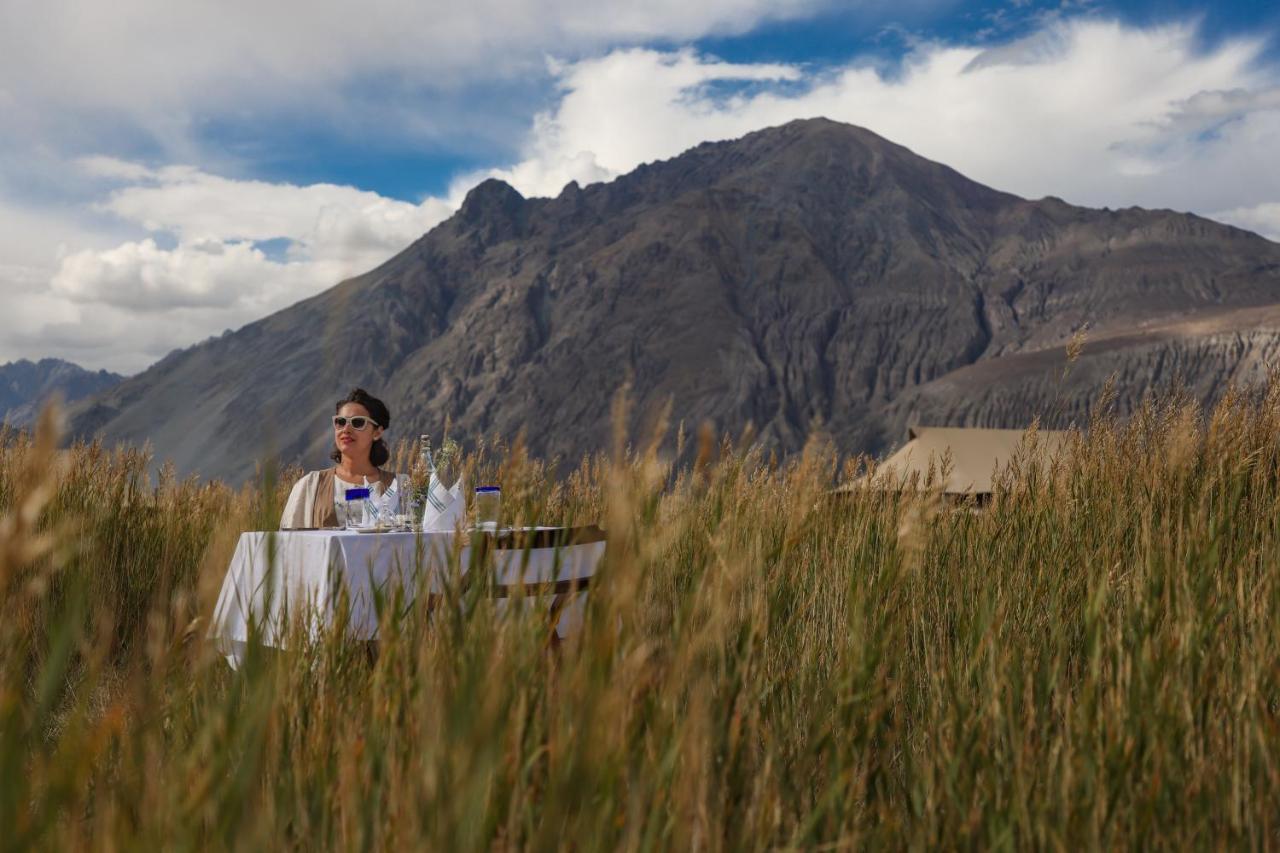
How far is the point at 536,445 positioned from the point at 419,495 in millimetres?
107549

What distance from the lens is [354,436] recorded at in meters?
4.14

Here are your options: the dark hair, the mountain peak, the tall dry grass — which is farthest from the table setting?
the mountain peak

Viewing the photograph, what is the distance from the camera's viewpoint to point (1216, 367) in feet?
264

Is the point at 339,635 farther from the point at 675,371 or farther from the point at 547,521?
the point at 675,371

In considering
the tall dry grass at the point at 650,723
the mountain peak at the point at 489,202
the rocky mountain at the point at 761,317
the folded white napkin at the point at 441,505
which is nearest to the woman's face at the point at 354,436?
the folded white napkin at the point at 441,505

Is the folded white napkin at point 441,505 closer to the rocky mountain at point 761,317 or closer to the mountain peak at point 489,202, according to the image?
the rocky mountain at point 761,317

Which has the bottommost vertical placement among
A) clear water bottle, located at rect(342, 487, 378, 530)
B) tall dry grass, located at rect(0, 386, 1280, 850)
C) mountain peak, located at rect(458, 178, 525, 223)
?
tall dry grass, located at rect(0, 386, 1280, 850)

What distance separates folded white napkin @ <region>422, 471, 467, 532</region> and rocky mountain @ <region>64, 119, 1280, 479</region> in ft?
286

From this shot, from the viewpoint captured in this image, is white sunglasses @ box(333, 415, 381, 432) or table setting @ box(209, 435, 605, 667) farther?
white sunglasses @ box(333, 415, 381, 432)

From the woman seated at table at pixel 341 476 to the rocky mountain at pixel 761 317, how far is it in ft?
284

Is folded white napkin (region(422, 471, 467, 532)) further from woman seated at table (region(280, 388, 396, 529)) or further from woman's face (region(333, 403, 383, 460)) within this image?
woman's face (region(333, 403, 383, 460))

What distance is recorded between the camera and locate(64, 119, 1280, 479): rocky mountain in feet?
356

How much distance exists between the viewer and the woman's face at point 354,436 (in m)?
4.12

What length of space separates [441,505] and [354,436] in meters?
1.03
